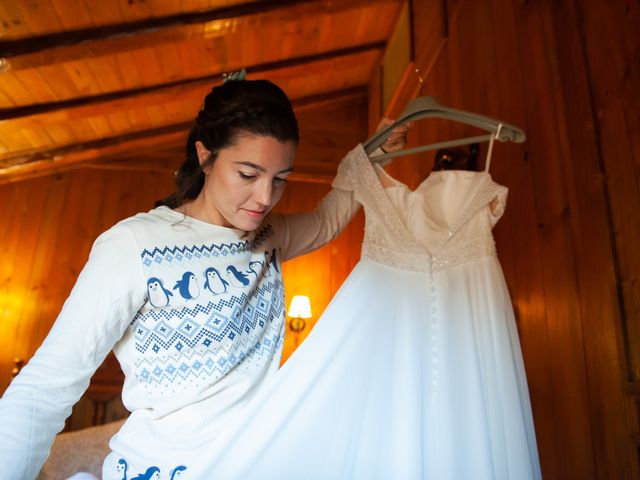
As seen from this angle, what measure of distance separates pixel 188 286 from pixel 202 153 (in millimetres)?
286

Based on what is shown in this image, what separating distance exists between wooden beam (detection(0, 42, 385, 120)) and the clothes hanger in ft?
7.13

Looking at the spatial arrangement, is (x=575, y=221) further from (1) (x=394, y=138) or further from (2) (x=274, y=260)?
(2) (x=274, y=260)

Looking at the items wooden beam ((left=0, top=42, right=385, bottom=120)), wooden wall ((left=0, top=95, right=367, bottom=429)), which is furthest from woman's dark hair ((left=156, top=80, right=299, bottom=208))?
wooden wall ((left=0, top=95, right=367, bottom=429))

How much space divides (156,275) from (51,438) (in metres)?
0.30

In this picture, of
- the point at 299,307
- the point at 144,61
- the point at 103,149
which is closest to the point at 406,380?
the point at 144,61

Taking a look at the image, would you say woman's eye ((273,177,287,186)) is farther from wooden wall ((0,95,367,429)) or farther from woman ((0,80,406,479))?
wooden wall ((0,95,367,429))

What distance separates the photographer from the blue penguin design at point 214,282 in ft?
3.25

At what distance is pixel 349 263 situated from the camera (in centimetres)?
402

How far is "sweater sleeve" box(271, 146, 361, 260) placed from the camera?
1273 mm

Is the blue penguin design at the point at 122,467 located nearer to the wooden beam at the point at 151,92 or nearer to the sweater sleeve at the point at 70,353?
the sweater sleeve at the point at 70,353

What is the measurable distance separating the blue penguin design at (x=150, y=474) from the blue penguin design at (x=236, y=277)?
13.8 inches

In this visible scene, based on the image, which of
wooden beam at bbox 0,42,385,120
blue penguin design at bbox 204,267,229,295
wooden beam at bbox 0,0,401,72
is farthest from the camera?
wooden beam at bbox 0,42,385,120

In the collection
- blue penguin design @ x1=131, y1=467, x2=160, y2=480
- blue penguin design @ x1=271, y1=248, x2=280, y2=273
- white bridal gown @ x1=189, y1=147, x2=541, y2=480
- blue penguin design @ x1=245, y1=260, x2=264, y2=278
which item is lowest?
blue penguin design @ x1=131, y1=467, x2=160, y2=480

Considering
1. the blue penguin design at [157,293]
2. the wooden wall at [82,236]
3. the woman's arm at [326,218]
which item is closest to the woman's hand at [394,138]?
the woman's arm at [326,218]
